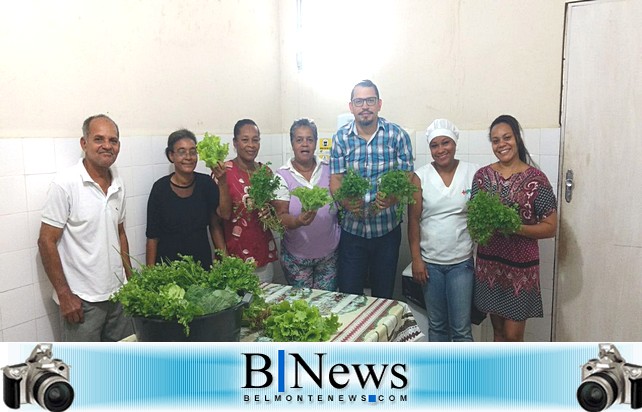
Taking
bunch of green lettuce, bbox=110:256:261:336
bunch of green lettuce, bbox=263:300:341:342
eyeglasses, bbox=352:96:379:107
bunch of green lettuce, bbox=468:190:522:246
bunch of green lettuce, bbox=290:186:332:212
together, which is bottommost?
bunch of green lettuce, bbox=263:300:341:342

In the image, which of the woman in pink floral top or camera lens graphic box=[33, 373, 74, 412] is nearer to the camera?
camera lens graphic box=[33, 373, 74, 412]

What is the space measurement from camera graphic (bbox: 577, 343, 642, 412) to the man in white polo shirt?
133 cm

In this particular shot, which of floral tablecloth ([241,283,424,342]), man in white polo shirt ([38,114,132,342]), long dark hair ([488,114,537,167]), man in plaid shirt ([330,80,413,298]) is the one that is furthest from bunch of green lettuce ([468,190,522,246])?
man in white polo shirt ([38,114,132,342])

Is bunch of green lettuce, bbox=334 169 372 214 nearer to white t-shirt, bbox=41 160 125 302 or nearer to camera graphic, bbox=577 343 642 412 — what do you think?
white t-shirt, bbox=41 160 125 302

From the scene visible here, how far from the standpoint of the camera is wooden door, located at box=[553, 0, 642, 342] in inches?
68.5

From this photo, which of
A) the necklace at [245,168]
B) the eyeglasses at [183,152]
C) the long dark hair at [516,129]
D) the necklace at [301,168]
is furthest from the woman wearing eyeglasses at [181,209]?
the long dark hair at [516,129]

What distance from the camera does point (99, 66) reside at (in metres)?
1.62

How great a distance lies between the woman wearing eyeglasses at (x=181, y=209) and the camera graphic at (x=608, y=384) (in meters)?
1.27

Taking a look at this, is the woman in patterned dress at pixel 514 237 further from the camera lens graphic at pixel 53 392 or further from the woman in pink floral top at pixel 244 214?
the camera lens graphic at pixel 53 392

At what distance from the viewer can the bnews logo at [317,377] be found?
1.11 metres

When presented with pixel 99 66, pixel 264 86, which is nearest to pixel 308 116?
pixel 264 86

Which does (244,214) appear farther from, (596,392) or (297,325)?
(596,392)

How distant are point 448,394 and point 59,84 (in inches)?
58.2

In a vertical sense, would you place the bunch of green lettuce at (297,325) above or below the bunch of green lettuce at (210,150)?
below
